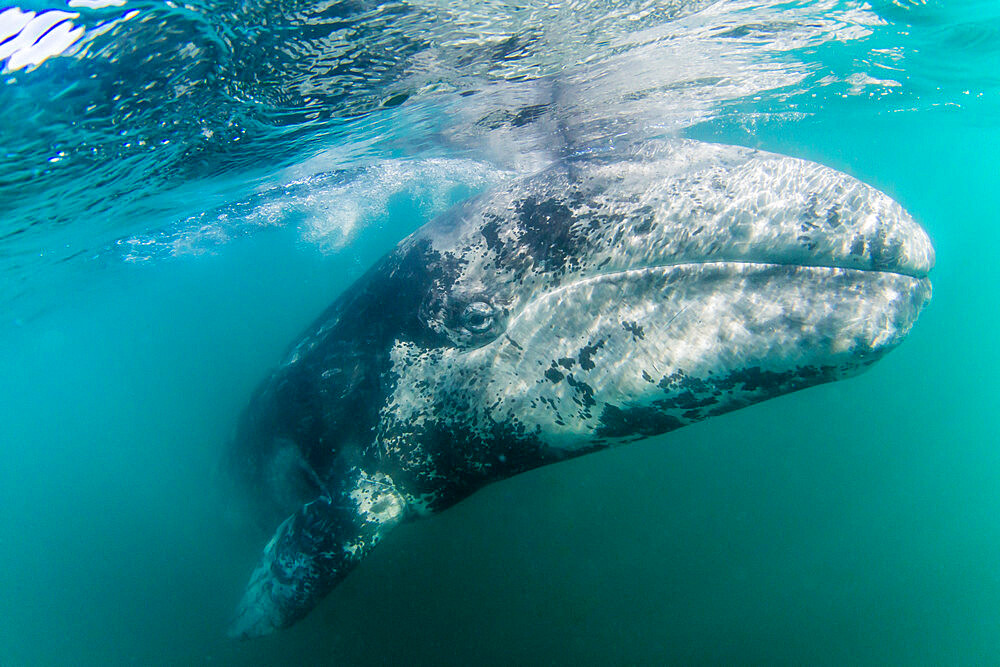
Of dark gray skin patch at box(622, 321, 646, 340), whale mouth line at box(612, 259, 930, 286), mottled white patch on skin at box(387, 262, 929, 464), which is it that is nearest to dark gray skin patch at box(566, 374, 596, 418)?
mottled white patch on skin at box(387, 262, 929, 464)

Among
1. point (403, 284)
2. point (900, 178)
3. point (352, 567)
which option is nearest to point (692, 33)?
point (403, 284)

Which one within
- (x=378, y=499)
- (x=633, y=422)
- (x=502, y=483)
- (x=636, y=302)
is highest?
(x=636, y=302)

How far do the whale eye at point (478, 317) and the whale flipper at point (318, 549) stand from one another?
5.54ft

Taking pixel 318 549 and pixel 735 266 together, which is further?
pixel 318 549

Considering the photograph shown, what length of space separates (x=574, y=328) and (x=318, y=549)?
10.1 ft

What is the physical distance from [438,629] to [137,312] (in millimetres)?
77791

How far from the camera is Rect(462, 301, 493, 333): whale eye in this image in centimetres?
414

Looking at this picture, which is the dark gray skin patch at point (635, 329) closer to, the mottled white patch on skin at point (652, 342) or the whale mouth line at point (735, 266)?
the mottled white patch on skin at point (652, 342)

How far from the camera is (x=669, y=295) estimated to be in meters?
3.50

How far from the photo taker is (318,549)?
4242 mm

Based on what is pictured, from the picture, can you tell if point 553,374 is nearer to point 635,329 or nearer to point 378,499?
point 635,329

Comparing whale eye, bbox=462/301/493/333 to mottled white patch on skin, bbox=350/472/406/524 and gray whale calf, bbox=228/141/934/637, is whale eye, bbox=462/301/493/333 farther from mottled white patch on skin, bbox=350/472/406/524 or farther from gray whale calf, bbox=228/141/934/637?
mottled white patch on skin, bbox=350/472/406/524

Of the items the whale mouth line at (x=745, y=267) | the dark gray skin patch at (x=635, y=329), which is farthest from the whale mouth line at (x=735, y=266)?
the dark gray skin patch at (x=635, y=329)

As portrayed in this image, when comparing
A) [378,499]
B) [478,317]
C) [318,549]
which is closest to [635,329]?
[478,317]
